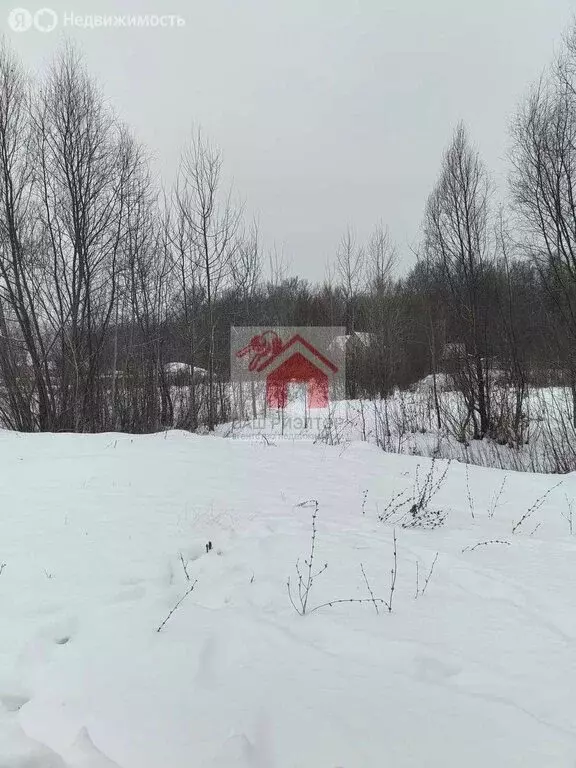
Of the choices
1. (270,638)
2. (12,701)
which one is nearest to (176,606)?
(270,638)

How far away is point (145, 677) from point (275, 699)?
20.4 inches

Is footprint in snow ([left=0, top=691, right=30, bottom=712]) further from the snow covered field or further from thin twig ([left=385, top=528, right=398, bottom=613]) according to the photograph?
thin twig ([left=385, top=528, right=398, bottom=613])

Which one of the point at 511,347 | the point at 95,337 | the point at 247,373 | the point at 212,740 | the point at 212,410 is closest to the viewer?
the point at 212,740

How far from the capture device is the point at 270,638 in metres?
1.89

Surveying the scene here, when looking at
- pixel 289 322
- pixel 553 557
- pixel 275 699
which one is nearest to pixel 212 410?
pixel 289 322

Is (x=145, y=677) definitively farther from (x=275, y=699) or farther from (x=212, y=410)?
(x=212, y=410)

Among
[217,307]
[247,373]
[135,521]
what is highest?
[217,307]

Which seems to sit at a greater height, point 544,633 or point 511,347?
point 511,347

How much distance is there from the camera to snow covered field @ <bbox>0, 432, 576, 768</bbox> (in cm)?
135

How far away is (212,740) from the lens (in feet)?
4.44

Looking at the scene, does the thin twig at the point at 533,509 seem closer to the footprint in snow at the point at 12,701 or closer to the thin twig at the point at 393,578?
the thin twig at the point at 393,578

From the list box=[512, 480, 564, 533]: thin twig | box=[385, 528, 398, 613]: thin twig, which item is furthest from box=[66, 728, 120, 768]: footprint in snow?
box=[512, 480, 564, 533]: thin twig

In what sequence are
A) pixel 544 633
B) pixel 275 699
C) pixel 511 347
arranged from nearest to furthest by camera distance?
1. pixel 275 699
2. pixel 544 633
3. pixel 511 347
